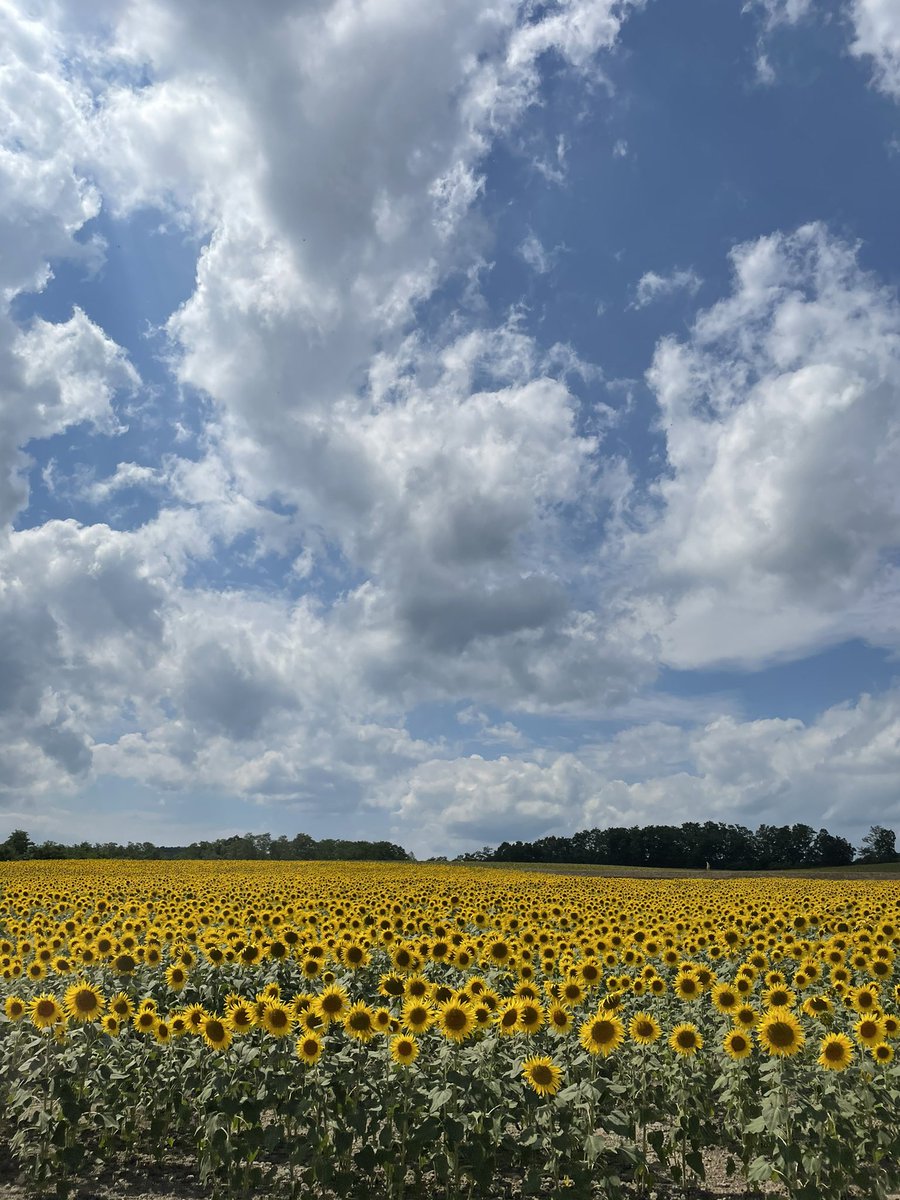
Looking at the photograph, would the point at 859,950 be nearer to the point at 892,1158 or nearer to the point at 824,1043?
the point at 892,1158

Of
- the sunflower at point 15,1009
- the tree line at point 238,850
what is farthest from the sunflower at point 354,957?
the tree line at point 238,850

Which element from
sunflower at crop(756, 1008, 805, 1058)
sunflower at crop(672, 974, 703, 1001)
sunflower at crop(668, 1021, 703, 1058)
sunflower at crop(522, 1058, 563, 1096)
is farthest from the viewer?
sunflower at crop(672, 974, 703, 1001)

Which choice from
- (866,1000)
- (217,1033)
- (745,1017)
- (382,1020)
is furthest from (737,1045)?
(217,1033)

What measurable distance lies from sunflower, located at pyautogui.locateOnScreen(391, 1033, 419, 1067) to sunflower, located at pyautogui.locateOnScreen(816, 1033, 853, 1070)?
4041 mm

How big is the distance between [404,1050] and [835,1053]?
14.2 ft

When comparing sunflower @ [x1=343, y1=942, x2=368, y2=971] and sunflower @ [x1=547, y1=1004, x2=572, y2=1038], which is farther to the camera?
sunflower @ [x1=343, y1=942, x2=368, y2=971]

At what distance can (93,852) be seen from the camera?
7844cm

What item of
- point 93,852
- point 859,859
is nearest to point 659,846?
point 859,859

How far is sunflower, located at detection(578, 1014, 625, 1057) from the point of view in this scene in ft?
27.8

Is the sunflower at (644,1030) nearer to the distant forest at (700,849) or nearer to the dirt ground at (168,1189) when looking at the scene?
the dirt ground at (168,1189)

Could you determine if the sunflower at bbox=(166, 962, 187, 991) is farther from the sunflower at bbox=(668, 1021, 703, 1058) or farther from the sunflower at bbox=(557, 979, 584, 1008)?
the sunflower at bbox=(668, 1021, 703, 1058)

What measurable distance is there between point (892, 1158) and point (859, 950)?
17.3ft

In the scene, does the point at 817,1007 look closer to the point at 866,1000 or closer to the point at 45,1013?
the point at 866,1000

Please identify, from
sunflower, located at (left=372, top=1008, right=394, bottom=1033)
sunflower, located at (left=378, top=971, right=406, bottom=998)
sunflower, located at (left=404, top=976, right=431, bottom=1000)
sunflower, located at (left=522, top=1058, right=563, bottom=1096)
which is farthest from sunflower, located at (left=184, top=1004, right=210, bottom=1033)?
sunflower, located at (left=522, top=1058, right=563, bottom=1096)
